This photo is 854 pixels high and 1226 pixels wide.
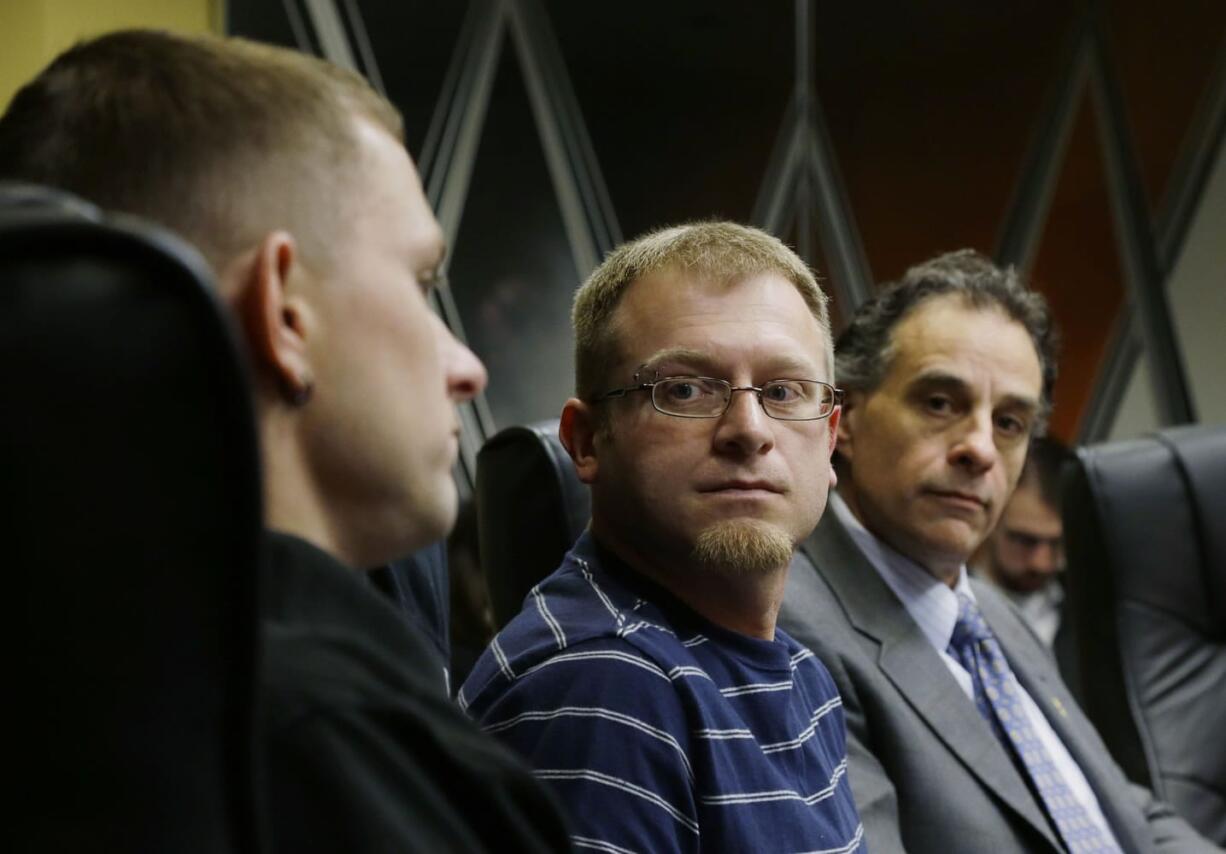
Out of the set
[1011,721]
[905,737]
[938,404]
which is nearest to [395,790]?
[905,737]

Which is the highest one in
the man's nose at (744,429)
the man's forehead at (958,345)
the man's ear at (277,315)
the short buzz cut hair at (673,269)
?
the man's ear at (277,315)

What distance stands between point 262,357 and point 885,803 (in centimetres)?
115

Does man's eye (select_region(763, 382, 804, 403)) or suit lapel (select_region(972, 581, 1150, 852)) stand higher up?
man's eye (select_region(763, 382, 804, 403))

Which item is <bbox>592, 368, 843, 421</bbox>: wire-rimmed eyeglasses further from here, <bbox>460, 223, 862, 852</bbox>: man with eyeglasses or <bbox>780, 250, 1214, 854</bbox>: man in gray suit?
<bbox>780, 250, 1214, 854</bbox>: man in gray suit

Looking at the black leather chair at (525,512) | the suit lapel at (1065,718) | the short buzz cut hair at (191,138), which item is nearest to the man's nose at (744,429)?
the black leather chair at (525,512)

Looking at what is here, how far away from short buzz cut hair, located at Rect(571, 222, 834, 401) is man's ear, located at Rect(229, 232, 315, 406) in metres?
0.73

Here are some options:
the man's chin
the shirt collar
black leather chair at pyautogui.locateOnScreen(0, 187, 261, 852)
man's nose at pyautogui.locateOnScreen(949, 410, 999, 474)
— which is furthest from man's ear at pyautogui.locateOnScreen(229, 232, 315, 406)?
man's nose at pyautogui.locateOnScreen(949, 410, 999, 474)

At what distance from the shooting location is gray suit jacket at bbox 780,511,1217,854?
1.61 metres

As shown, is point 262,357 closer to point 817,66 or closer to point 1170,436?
point 1170,436

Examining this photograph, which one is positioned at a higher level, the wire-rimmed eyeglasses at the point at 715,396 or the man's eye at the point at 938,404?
the wire-rimmed eyeglasses at the point at 715,396

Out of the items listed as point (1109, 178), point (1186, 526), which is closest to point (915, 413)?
point (1186, 526)

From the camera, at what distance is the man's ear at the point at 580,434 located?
4.51ft

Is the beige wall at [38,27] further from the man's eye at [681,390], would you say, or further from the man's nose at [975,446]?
the man's nose at [975,446]

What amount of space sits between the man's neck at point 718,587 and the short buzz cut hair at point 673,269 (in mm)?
192
